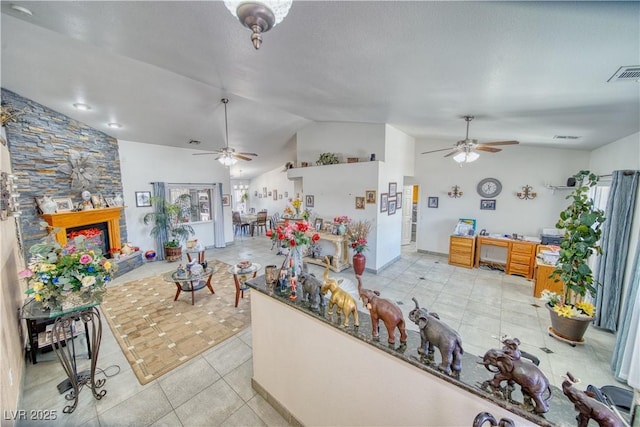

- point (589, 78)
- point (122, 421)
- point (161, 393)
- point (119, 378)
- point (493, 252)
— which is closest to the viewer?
point (589, 78)

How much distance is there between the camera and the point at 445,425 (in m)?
1.14

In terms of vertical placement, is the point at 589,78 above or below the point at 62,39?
below

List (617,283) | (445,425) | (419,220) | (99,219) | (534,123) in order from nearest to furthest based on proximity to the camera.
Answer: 1. (445,425)
2. (617,283)
3. (534,123)
4. (99,219)
5. (419,220)

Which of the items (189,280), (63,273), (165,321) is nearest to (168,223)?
(189,280)

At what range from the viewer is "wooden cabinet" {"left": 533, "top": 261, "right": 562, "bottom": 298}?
3.96m

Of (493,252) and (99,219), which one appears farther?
(493,252)

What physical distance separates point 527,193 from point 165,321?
7516mm

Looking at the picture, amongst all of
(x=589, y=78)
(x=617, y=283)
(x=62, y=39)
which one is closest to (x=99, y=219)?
(x=62, y=39)

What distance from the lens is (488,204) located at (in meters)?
5.77

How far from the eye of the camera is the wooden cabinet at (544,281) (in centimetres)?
396

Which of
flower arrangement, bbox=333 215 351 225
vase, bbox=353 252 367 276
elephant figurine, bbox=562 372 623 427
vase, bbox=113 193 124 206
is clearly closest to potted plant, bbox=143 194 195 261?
vase, bbox=113 193 124 206

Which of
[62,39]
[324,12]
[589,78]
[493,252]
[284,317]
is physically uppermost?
[62,39]

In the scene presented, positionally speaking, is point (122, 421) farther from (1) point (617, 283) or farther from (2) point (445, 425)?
(1) point (617, 283)

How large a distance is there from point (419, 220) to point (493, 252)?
1.90 meters
